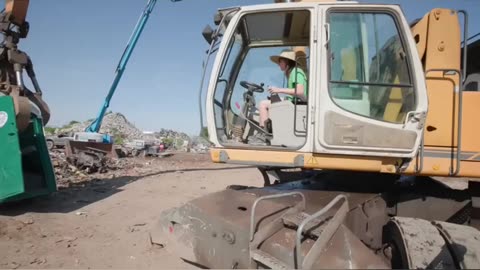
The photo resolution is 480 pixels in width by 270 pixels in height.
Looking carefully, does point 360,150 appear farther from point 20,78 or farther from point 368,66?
point 20,78

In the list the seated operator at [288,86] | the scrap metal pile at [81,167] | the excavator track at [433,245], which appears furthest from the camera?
the scrap metal pile at [81,167]

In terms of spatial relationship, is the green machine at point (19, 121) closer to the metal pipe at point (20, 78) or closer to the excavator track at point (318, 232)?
the metal pipe at point (20, 78)

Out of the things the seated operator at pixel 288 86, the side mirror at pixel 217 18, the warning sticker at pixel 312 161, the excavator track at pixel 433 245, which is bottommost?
the excavator track at pixel 433 245

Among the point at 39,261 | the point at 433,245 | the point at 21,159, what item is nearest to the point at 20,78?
the point at 21,159

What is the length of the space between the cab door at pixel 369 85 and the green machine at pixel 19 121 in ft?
15.6

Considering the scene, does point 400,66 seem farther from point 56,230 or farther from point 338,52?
point 56,230

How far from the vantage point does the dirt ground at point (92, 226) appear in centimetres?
397

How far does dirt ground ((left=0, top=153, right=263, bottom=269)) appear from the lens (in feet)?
13.0

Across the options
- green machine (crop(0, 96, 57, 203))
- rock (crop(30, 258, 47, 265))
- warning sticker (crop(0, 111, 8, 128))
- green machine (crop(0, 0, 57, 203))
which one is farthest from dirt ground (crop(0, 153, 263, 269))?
warning sticker (crop(0, 111, 8, 128))

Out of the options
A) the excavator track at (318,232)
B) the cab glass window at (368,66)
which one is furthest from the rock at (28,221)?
the cab glass window at (368,66)

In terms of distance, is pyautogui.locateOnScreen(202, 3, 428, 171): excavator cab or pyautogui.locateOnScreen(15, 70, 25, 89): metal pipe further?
pyautogui.locateOnScreen(15, 70, 25, 89): metal pipe

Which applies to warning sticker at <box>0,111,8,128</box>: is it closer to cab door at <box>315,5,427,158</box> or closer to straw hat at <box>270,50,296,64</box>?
straw hat at <box>270,50,296,64</box>

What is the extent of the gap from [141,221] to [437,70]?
476 centimetres

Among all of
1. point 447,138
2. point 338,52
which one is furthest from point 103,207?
point 447,138
